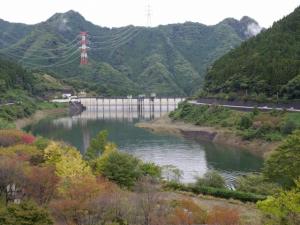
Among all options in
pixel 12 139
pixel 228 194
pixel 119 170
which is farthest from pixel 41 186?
pixel 12 139

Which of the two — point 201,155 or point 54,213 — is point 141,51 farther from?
point 54,213

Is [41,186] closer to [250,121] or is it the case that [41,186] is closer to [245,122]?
[245,122]

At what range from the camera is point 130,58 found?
179625 mm

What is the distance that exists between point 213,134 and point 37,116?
128 feet

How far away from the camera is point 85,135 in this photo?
184 feet

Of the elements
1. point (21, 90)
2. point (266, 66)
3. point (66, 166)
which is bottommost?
point (66, 166)

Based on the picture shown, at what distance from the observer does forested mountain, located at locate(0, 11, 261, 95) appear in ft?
473

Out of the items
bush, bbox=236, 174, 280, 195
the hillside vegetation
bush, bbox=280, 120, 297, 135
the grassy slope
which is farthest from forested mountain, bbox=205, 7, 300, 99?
the hillside vegetation

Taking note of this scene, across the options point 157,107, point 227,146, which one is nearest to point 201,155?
point 227,146

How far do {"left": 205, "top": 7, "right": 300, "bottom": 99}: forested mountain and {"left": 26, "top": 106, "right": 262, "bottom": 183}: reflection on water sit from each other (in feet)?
41.4

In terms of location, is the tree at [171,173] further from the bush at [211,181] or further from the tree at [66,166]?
the tree at [66,166]

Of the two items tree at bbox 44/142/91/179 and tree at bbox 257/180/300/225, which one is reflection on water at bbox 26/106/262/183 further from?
tree at bbox 257/180/300/225

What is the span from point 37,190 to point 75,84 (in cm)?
10030

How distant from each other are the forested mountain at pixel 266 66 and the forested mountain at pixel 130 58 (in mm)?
54376
